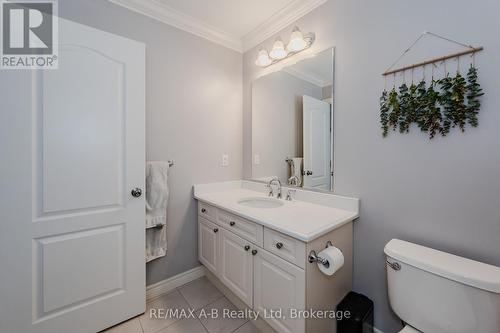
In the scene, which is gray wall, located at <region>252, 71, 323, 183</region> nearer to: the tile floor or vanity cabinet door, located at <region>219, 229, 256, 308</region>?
vanity cabinet door, located at <region>219, 229, 256, 308</region>

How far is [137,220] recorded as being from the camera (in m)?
1.52

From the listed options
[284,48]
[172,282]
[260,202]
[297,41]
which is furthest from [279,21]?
[172,282]

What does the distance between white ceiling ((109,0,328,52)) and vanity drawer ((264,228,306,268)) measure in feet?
5.52

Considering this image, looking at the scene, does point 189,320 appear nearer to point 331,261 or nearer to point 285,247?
point 285,247

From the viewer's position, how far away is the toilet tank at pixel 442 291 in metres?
0.82

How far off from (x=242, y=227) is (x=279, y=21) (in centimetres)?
177

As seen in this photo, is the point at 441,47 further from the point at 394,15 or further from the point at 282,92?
the point at 282,92

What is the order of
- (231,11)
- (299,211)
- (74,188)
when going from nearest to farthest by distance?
(74,188), (299,211), (231,11)

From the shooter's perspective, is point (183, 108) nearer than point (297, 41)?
No

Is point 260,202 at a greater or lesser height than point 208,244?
greater

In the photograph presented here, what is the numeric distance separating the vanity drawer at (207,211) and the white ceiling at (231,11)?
1669 millimetres

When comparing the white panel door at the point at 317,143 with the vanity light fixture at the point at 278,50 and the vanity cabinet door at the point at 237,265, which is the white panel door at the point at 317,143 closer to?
the vanity light fixture at the point at 278,50

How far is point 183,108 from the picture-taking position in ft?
6.20

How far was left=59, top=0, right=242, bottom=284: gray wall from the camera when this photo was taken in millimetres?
1688
